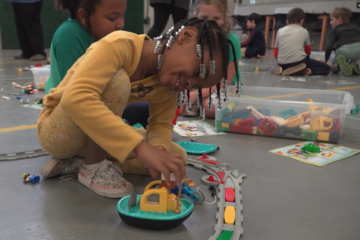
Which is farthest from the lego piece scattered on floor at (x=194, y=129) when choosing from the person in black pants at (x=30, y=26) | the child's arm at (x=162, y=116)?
the person in black pants at (x=30, y=26)

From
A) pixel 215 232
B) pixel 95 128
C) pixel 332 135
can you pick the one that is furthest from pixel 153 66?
pixel 332 135

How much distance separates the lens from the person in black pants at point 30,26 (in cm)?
401

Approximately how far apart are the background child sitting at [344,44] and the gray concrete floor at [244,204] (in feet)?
9.02

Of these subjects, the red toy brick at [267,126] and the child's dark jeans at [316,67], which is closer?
the red toy brick at [267,126]

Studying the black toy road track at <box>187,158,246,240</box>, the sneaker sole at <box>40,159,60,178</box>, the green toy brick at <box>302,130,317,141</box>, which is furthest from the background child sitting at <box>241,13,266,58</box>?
the sneaker sole at <box>40,159,60,178</box>

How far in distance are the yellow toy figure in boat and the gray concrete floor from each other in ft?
0.07

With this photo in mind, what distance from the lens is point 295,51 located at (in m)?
3.67

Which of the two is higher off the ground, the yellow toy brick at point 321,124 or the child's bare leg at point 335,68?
the child's bare leg at point 335,68

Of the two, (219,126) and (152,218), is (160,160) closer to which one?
(152,218)

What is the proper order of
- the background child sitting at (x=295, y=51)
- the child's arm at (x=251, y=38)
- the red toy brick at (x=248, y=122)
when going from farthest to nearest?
1. the child's arm at (x=251, y=38)
2. the background child sitting at (x=295, y=51)
3. the red toy brick at (x=248, y=122)

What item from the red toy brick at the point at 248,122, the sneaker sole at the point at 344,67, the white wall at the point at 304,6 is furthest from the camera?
the white wall at the point at 304,6

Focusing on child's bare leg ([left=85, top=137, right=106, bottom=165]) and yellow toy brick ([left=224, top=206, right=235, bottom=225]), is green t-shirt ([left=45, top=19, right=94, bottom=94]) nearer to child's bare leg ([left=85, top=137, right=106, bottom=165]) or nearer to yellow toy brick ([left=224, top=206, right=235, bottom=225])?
child's bare leg ([left=85, top=137, right=106, bottom=165])

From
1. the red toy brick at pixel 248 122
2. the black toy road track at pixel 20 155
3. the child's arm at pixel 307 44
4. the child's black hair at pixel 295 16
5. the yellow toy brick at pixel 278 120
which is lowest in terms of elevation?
the black toy road track at pixel 20 155

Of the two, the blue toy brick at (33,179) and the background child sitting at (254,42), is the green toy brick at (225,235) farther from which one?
the background child sitting at (254,42)
